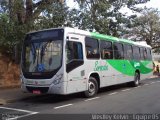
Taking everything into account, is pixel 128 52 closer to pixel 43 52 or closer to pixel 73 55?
pixel 73 55

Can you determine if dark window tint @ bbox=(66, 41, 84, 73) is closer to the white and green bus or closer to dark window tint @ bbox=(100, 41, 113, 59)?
the white and green bus

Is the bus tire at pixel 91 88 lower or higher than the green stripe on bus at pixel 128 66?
lower

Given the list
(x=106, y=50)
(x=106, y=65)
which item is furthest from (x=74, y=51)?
(x=106, y=50)

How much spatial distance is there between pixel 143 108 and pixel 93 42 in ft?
15.2

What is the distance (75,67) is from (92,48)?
1.83m

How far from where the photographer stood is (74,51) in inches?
495

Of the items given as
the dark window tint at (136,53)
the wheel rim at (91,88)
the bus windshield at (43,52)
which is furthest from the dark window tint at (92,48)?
the dark window tint at (136,53)

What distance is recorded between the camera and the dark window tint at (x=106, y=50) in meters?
15.0

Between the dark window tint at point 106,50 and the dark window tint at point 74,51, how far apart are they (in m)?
2.18

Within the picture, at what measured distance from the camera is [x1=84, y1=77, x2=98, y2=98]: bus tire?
1361 cm

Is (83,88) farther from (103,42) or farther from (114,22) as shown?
(114,22)

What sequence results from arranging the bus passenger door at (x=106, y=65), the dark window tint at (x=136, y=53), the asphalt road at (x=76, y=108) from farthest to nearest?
the dark window tint at (x=136, y=53)
the bus passenger door at (x=106, y=65)
the asphalt road at (x=76, y=108)

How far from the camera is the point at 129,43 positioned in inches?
733

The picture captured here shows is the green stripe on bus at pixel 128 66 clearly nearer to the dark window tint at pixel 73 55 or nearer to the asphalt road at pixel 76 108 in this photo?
the dark window tint at pixel 73 55
